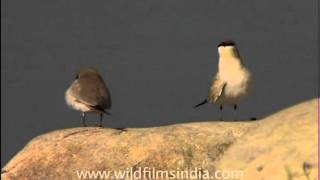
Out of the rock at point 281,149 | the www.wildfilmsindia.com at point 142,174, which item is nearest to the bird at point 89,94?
the www.wildfilmsindia.com at point 142,174

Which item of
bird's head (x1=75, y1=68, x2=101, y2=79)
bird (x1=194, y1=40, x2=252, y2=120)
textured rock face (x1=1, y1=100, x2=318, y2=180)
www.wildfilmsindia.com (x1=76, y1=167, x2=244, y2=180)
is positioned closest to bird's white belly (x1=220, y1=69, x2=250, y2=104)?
bird (x1=194, y1=40, x2=252, y2=120)

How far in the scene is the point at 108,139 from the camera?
472 inches

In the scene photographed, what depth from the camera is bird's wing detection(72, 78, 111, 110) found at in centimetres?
1532

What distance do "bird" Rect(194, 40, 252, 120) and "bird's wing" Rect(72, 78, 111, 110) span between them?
244 cm

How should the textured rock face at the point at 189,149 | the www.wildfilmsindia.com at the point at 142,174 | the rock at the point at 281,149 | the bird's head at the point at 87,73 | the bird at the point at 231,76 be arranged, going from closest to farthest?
the rock at the point at 281,149
the textured rock face at the point at 189,149
the www.wildfilmsindia.com at the point at 142,174
the bird at the point at 231,76
the bird's head at the point at 87,73

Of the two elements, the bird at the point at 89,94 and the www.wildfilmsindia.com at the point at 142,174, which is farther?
the bird at the point at 89,94

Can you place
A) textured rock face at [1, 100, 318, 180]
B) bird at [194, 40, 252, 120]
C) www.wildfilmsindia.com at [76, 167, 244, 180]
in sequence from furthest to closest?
bird at [194, 40, 252, 120]
www.wildfilmsindia.com at [76, 167, 244, 180]
textured rock face at [1, 100, 318, 180]

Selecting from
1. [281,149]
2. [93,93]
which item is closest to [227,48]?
[93,93]

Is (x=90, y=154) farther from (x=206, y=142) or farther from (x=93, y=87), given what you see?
(x=93, y=87)

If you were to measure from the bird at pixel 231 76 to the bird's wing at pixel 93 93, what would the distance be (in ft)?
8.00

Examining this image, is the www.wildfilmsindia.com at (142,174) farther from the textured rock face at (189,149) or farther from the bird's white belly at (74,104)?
the bird's white belly at (74,104)

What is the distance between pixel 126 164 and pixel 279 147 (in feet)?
11.0

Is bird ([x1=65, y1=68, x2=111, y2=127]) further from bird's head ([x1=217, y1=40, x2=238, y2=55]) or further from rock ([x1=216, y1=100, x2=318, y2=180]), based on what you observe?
rock ([x1=216, y1=100, x2=318, y2=180])

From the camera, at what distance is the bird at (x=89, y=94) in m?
15.3
